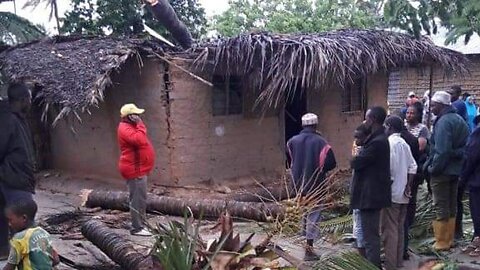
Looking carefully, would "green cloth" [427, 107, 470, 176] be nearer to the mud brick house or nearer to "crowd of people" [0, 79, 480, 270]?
"crowd of people" [0, 79, 480, 270]

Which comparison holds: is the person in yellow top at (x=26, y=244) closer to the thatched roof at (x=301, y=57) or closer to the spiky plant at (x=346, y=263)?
the spiky plant at (x=346, y=263)

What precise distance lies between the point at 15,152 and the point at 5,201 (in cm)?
50

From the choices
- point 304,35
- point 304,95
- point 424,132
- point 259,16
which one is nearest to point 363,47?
point 304,35

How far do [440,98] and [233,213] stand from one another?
323 centimetres

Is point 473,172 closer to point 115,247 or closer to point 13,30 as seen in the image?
point 115,247

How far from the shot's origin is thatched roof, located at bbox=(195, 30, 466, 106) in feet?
33.8

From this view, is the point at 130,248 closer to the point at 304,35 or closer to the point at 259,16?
the point at 304,35

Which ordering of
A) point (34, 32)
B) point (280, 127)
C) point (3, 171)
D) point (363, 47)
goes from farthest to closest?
point (34, 32) → point (280, 127) → point (363, 47) → point (3, 171)

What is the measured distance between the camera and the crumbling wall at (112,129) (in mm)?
11297

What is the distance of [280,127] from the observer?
488 inches

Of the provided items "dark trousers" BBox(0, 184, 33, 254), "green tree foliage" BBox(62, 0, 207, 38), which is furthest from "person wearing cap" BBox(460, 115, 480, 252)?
"green tree foliage" BBox(62, 0, 207, 38)

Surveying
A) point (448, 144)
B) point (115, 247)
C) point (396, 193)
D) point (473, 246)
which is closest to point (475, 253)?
point (473, 246)

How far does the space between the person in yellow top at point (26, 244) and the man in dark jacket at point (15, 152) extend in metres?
1.75

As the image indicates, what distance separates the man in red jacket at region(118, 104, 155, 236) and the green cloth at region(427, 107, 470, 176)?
343cm
